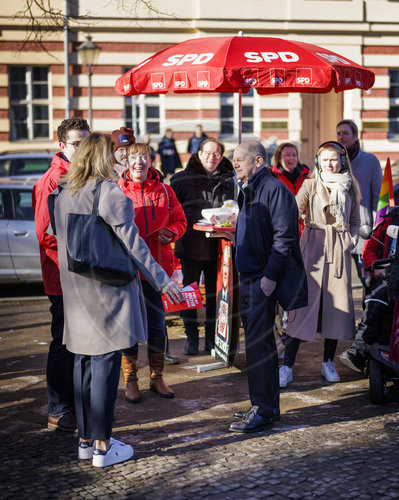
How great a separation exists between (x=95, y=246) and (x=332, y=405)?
237cm

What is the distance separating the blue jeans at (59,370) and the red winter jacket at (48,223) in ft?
0.39

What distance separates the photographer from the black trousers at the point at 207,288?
7230mm

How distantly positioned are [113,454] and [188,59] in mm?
3716

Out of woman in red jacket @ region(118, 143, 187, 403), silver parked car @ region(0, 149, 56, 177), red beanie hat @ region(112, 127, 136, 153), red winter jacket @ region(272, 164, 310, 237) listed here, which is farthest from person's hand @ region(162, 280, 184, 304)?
silver parked car @ region(0, 149, 56, 177)

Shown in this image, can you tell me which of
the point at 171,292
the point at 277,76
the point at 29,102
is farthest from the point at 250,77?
Answer: the point at 29,102

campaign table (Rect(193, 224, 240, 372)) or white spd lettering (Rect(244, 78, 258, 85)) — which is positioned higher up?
white spd lettering (Rect(244, 78, 258, 85))

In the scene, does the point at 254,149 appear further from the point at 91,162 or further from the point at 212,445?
the point at 212,445

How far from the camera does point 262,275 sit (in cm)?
511

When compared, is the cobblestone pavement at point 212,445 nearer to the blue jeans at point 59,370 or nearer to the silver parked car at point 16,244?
the blue jeans at point 59,370

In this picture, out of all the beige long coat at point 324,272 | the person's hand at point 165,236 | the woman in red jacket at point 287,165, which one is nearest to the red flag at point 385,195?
the beige long coat at point 324,272

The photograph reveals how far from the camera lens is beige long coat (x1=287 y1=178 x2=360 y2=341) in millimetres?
6219

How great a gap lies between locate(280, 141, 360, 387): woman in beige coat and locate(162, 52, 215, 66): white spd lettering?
4.36 feet

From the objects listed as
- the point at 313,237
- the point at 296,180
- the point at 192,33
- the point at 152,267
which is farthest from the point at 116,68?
the point at 152,267

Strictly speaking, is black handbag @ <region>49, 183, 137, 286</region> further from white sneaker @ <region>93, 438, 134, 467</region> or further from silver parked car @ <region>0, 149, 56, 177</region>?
silver parked car @ <region>0, 149, 56, 177</region>
